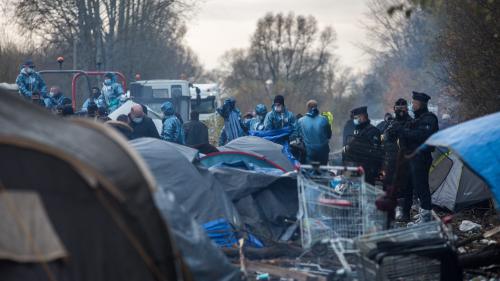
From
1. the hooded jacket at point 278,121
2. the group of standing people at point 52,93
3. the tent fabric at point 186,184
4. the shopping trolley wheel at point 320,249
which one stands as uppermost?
the group of standing people at point 52,93

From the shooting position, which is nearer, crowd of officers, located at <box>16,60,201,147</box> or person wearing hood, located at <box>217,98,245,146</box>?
crowd of officers, located at <box>16,60,201,147</box>

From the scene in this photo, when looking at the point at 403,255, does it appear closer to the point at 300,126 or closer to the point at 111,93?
the point at 300,126

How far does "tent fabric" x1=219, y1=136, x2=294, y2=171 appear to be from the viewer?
13305 mm

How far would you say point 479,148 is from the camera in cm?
809

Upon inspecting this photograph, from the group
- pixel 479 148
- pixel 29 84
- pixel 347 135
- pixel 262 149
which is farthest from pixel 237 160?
pixel 29 84

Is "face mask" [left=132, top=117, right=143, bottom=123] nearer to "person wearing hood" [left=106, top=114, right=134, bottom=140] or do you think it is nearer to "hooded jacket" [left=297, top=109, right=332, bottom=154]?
"person wearing hood" [left=106, top=114, right=134, bottom=140]

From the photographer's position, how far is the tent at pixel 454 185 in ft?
43.8

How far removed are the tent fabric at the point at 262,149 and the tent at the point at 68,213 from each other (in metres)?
6.72

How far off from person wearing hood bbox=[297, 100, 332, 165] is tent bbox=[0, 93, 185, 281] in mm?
9111

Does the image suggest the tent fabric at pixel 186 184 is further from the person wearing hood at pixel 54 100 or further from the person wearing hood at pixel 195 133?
the person wearing hood at pixel 54 100

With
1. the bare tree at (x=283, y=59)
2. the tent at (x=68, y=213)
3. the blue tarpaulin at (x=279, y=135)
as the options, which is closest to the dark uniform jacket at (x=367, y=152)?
the blue tarpaulin at (x=279, y=135)

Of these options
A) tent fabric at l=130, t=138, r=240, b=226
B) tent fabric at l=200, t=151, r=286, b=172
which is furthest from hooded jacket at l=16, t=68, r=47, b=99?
tent fabric at l=130, t=138, r=240, b=226

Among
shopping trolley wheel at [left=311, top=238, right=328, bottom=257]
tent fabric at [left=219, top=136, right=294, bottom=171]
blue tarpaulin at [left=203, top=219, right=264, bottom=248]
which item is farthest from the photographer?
tent fabric at [left=219, top=136, right=294, bottom=171]

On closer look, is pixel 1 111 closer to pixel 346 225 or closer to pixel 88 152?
pixel 88 152
